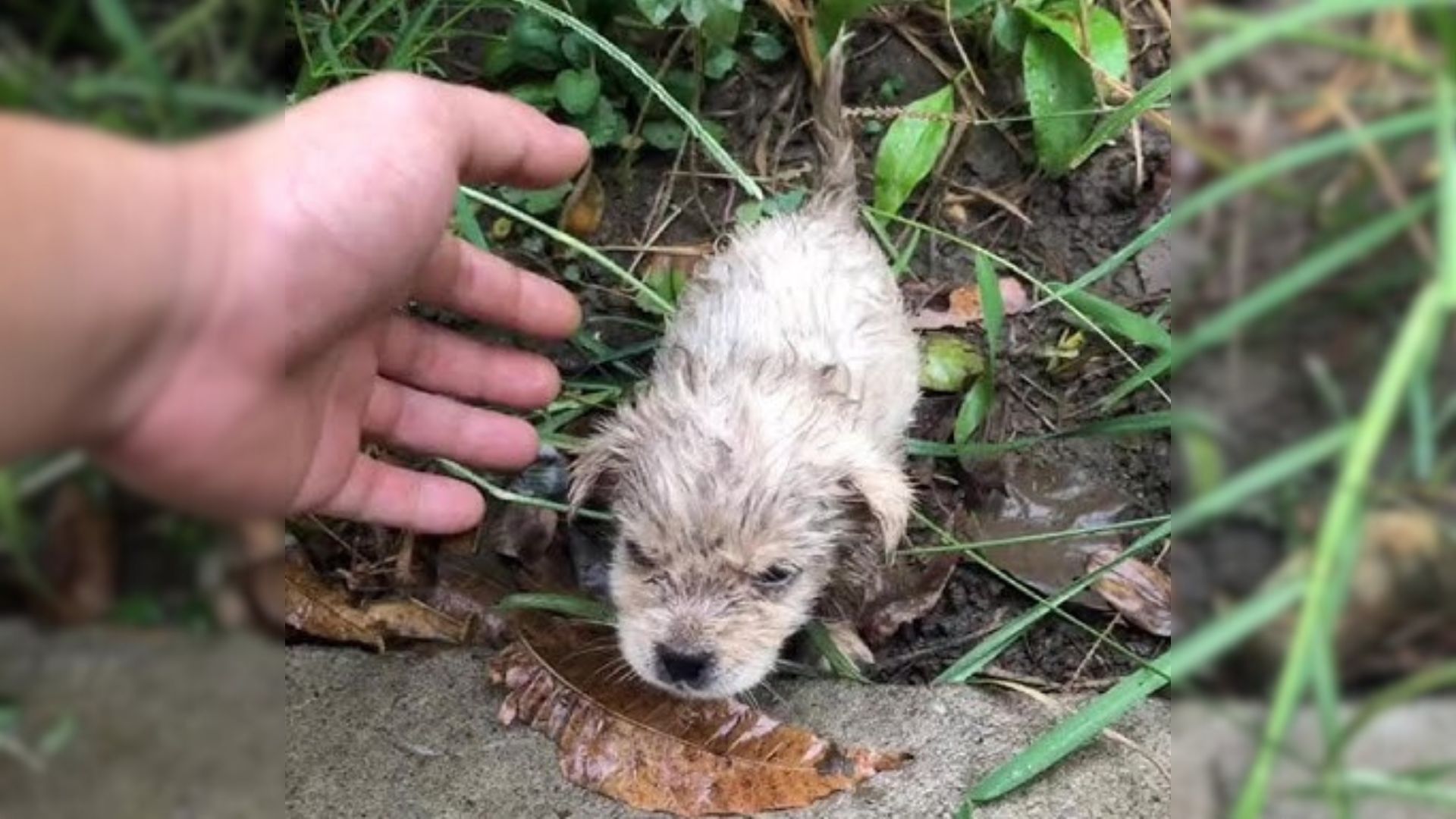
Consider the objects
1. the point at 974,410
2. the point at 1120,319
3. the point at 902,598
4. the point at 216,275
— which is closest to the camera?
the point at 216,275

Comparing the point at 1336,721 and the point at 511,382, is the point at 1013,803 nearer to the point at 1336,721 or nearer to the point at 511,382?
the point at 511,382

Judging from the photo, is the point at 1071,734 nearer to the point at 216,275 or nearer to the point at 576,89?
the point at 576,89

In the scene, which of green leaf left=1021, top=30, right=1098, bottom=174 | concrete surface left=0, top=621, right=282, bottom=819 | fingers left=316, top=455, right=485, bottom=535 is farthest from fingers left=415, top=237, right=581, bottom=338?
concrete surface left=0, top=621, right=282, bottom=819

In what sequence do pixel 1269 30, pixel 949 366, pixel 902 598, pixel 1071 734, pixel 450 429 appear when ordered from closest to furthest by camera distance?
pixel 1269 30 < pixel 1071 734 < pixel 450 429 < pixel 902 598 < pixel 949 366

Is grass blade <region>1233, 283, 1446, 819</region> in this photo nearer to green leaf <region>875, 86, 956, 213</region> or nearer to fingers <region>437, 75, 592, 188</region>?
fingers <region>437, 75, 592, 188</region>

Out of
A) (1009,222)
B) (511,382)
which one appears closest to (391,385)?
(511,382)

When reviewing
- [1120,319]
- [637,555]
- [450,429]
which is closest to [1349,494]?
[1120,319]
